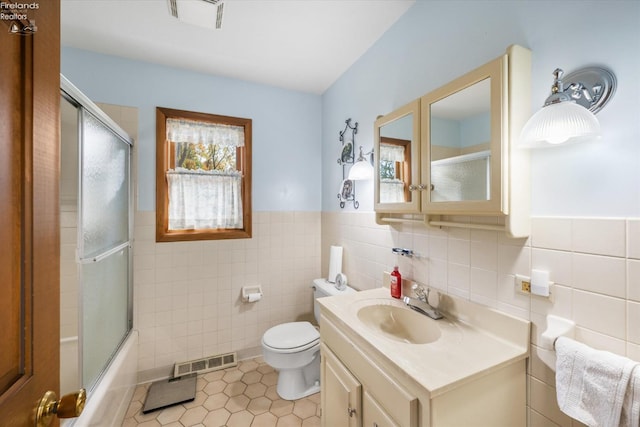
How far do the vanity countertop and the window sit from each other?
4.40 ft

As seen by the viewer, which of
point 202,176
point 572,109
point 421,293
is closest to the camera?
point 572,109

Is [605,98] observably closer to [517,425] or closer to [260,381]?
[517,425]

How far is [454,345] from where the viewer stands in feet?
3.25

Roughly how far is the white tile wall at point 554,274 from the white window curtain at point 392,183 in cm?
22

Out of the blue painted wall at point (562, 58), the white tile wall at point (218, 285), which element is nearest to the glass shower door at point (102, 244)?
the white tile wall at point (218, 285)

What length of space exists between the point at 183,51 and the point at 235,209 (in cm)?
121

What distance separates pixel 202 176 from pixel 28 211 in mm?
1775

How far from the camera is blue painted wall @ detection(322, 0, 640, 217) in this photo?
2.46 ft

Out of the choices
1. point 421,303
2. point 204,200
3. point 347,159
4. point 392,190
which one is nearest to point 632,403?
point 421,303

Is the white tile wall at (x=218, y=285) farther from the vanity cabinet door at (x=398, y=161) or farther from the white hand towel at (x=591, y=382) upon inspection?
the white hand towel at (x=591, y=382)

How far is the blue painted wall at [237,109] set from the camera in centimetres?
188

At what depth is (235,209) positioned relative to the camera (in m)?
2.26

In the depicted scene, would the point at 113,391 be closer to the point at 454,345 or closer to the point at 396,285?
the point at 396,285

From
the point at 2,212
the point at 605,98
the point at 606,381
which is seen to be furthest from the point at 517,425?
the point at 2,212
